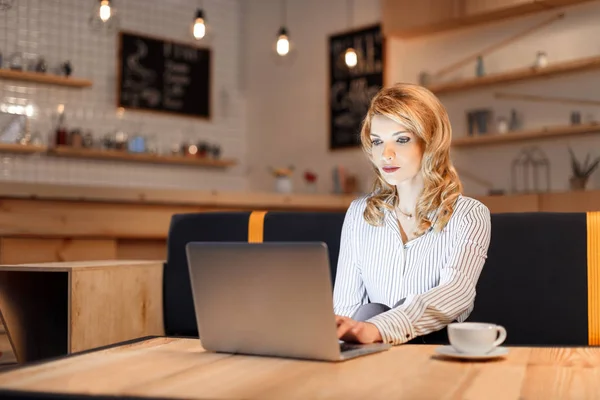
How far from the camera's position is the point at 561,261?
2357mm

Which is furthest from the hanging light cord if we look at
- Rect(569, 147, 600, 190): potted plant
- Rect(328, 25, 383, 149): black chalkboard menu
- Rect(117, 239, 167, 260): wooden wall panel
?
Rect(117, 239, 167, 260): wooden wall panel

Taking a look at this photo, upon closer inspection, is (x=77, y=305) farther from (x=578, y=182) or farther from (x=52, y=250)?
(x=578, y=182)

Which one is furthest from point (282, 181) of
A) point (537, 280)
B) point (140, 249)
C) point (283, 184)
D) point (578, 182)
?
point (537, 280)

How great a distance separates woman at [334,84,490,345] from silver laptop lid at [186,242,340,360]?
579 millimetres

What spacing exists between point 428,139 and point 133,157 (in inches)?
184

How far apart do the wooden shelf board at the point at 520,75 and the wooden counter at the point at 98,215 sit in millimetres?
1217

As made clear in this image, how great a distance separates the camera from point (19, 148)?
570 cm

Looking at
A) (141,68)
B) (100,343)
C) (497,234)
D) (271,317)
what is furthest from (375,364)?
(141,68)

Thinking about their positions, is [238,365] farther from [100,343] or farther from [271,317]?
[100,343]

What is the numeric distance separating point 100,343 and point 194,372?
4.87 ft

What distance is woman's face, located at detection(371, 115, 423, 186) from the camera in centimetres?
194

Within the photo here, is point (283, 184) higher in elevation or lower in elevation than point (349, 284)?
higher

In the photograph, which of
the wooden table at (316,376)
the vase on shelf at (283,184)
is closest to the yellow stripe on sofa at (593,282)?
the wooden table at (316,376)

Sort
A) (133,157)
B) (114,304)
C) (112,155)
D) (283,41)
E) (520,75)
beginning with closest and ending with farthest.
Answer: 1. (114,304)
2. (283,41)
3. (520,75)
4. (112,155)
5. (133,157)
